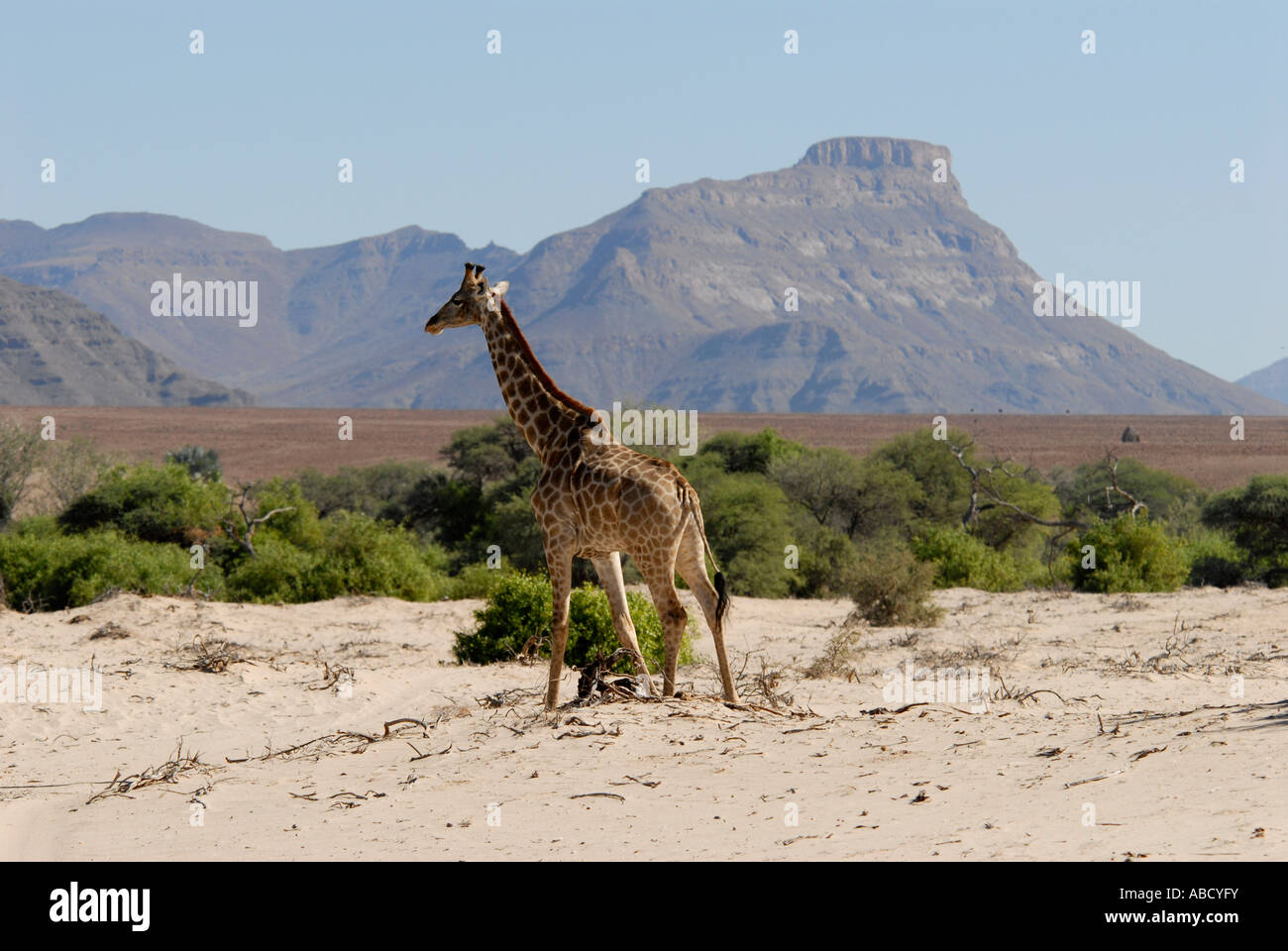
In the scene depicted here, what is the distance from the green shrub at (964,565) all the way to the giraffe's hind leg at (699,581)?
12.9m

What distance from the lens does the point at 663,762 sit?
302 inches

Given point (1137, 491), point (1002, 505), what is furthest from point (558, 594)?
point (1137, 491)

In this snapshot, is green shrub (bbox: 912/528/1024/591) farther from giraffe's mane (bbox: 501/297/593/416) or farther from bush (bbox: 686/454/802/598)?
giraffe's mane (bbox: 501/297/593/416)

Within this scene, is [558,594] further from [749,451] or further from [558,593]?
[749,451]

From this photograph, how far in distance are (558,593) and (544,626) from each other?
4491 mm

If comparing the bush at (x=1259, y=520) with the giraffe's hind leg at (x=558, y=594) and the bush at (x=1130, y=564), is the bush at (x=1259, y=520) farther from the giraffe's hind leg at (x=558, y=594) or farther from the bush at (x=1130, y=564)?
the giraffe's hind leg at (x=558, y=594)

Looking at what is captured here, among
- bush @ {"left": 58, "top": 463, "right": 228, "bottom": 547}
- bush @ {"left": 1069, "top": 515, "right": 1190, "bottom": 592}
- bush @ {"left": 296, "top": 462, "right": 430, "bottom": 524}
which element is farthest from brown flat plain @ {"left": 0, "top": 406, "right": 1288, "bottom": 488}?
bush @ {"left": 1069, "top": 515, "right": 1190, "bottom": 592}

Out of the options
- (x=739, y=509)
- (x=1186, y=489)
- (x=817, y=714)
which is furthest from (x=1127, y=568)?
(x=1186, y=489)

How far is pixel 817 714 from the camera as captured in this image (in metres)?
9.33

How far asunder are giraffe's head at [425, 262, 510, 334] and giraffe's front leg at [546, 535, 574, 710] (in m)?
1.75

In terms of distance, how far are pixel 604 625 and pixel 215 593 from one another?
8923 millimetres
